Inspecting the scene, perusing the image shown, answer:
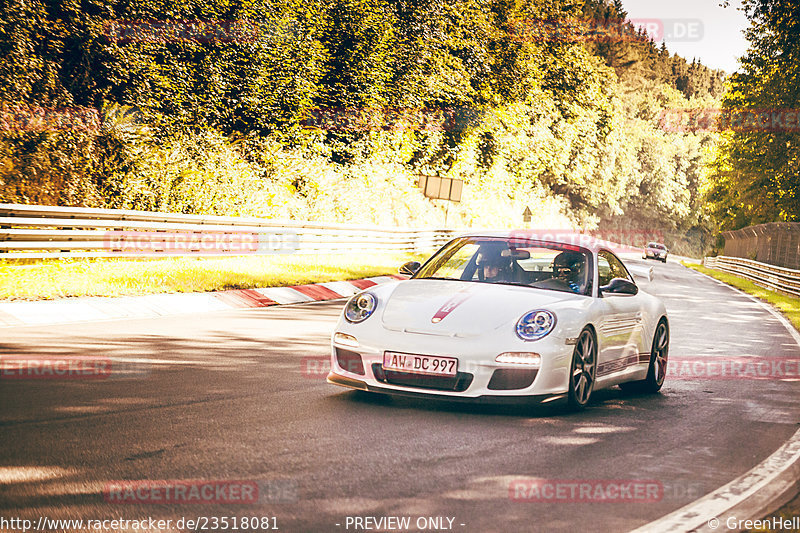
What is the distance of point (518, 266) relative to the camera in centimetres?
814

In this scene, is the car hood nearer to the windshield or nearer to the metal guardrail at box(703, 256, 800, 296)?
the windshield

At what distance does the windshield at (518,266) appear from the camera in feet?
25.9

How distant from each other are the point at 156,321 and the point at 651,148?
95.6 metres

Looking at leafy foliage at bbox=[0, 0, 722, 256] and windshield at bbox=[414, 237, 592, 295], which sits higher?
leafy foliage at bbox=[0, 0, 722, 256]

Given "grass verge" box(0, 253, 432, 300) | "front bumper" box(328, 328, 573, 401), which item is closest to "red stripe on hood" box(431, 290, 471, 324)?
"front bumper" box(328, 328, 573, 401)

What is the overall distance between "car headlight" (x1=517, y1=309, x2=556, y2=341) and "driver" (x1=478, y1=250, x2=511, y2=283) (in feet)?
3.41

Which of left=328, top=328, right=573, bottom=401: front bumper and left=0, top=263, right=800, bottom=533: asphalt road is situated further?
left=328, top=328, right=573, bottom=401: front bumper

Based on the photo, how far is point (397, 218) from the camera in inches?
1773

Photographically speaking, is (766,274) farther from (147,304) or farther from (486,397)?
(486,397)

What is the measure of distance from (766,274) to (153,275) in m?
27.7

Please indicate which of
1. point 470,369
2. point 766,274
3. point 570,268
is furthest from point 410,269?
point 766,274

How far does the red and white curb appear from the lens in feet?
39.1

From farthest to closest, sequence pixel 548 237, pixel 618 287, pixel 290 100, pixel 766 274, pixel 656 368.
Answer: pixel 766 274 < pixel 290 100 < pixel 656 368 < pixel 548 237 < pixel 618 287

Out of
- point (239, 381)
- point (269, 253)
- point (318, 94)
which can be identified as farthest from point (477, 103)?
point (239, 381)
